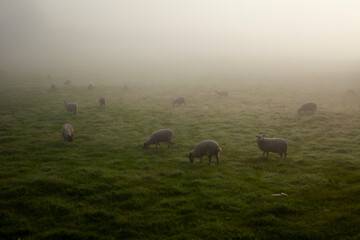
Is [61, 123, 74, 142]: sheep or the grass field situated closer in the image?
the grass field

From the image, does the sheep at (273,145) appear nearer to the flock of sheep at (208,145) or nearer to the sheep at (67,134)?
the flock of sheep at (208,145)

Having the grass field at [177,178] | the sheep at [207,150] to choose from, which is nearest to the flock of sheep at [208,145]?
the sheep at [207,150]

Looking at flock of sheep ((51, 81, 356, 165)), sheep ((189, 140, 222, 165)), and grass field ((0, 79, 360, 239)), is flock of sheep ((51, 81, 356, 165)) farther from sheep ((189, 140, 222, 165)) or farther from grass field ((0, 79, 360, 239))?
grass field ((0, 79, 360, 239))

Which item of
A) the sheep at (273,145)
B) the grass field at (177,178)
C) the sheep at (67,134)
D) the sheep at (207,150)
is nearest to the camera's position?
the grass field at (177,178)

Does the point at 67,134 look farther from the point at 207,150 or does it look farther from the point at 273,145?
the point at 273,145

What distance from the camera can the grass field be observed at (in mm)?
10727

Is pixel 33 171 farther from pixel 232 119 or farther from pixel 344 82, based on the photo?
pixel 344 82

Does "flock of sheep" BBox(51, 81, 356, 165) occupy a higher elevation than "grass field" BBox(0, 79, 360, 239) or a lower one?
higher

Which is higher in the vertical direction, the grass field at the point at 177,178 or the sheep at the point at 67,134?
the sheep at the point at 67,134

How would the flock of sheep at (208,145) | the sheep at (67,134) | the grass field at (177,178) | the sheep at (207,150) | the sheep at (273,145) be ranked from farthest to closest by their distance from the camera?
the sheep at (67,134) → the sheep at (273,145) → the flock of sheep at (208,145) → the sheep at (207,150) → the grass field at (177,178)

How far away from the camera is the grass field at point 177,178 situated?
10.7 m

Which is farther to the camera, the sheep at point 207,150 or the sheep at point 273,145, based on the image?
the sheep at point 273,145

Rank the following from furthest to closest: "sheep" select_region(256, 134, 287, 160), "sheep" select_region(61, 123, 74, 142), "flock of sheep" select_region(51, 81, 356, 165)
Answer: "sheep" select_region(61, 123, 74, 142) → "sheep" select_region(256, 134, 287, 160) → "flock of sheep" select_region(51, 81, 356, 165)

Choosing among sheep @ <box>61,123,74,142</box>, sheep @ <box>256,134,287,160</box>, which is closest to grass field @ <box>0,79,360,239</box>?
sheep @ <box>61,123,74,142</box>
